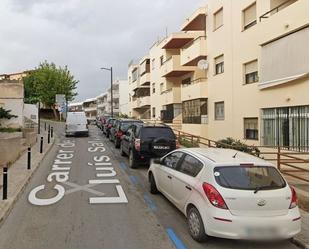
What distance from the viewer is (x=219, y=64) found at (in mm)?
27062

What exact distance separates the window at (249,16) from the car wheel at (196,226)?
1562cm

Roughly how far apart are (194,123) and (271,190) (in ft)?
76.4

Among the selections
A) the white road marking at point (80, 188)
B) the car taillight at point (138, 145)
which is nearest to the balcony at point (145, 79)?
the car taillight at point (138, 145)

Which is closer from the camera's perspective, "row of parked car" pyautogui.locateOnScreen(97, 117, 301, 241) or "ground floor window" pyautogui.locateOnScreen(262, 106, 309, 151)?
"row of parked car" pyautogui.locateOnScreen(97, 117, 301, 241)

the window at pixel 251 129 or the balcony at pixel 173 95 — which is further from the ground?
the balcony at pixel 173 95

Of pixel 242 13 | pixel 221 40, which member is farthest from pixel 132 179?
pixel 221 40

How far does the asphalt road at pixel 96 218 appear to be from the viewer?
291 inches

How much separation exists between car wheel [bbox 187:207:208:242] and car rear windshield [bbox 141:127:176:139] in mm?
9088

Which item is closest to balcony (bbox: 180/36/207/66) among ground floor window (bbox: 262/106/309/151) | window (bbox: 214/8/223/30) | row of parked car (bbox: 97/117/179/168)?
window (bbox: 214/8/223/30)

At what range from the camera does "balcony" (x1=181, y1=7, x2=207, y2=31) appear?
29695 millimetres

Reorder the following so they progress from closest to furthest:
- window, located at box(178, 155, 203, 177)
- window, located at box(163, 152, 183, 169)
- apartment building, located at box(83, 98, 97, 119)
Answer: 1. window, located at box(178, 155, 203, 177)
2. window, located at box(163, 152, 183, 169)
3. apartment building, located at box(83, 98, 97, 119)

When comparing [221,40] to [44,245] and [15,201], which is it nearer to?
[15,201]

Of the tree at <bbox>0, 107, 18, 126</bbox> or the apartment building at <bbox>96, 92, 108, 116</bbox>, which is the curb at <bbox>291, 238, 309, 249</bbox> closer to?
the tree at <bbox>0, 107, 18, 126</bbox>

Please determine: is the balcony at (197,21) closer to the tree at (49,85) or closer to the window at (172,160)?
the window at (172,160)
